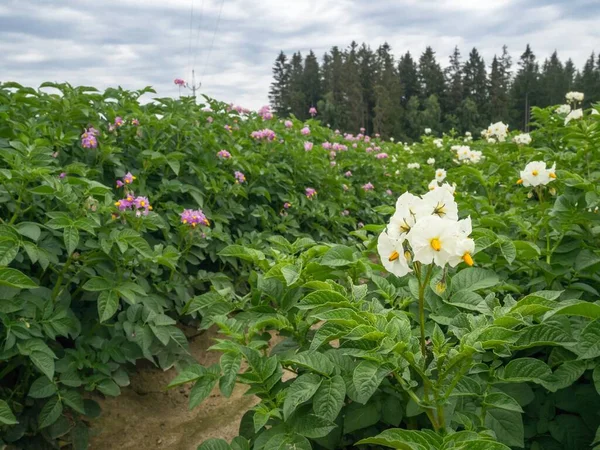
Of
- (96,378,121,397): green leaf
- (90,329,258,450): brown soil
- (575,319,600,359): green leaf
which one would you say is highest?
(575,319,600,359): green leaf

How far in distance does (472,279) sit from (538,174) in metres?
0.79

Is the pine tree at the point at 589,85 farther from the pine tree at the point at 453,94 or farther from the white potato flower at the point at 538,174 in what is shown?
the white potato flower at the point at 538,174

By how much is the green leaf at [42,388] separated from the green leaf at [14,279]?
1.51ft

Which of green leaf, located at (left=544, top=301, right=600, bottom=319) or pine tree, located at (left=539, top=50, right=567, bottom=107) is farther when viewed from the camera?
pine tree, located at (left=539, top=50, right=567, bottom=107)

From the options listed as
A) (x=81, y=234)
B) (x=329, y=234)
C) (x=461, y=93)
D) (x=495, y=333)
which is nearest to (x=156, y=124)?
(x=81, y=234)

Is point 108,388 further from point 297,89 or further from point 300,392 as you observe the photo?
point 297,89

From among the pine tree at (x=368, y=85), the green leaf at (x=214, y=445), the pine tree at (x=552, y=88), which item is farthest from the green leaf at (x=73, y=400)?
the pine tree at (x=552, y=88)

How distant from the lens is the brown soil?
242cm

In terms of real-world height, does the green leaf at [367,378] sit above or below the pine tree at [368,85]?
below

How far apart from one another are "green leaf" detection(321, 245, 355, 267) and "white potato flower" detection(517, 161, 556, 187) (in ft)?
3.04

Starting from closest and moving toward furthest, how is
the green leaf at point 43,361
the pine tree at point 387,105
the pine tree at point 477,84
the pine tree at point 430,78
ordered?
1. the green leaf at point 43,361
2. the pine tree at point 387,105
3. the pine tree at point 477,84
4. the pine tree at point 430,78

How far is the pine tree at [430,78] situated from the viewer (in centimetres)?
5156

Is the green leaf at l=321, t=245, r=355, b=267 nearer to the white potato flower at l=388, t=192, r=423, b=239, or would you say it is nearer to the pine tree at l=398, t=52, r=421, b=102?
the white potato flower at l=388, t=192, r=423, b=239

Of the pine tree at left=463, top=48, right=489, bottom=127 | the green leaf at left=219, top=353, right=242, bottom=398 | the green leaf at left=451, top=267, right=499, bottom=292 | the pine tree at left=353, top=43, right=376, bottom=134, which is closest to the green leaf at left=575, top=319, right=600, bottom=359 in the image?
the green leaf at left=451, top=267, right=499, bottom=292
